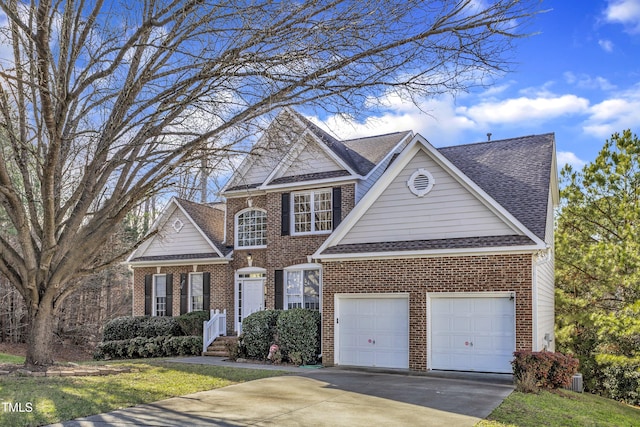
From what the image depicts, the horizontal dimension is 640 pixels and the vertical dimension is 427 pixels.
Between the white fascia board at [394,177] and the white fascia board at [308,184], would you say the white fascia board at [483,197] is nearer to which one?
the white fascia board at [394,177]

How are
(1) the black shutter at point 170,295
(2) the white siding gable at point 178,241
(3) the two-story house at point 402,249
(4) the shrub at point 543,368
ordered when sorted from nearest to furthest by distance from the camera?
(4) the shrub at point 543,368 < (3) the two-story house at point 402,249 < (2) the white siding gable at point 178,241 < (1) the black shutter at point 170,295

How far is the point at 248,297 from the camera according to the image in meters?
21.4

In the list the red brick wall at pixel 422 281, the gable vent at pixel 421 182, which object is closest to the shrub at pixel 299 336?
the red brick wall at pixel 422 281

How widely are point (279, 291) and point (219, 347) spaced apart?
2862mm

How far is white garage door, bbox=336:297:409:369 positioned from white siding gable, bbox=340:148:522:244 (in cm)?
183

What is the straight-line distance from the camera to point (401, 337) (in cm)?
1540

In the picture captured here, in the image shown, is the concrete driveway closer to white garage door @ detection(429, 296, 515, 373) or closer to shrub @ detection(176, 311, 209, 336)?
white garage door @ detection(429, 296, 515, 373)

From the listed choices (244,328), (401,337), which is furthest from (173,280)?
(401,337)

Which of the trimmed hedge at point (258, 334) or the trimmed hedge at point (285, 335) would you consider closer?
the trimmed hedge at point (285, 335)

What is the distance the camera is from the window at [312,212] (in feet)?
63.5

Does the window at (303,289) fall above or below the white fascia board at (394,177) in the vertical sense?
below

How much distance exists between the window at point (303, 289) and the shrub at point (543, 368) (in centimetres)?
787

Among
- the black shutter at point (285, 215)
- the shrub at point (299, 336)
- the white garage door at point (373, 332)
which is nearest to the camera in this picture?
the white garage door at point (373, 332)

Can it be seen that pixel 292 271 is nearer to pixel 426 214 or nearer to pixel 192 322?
pixel 192 322
